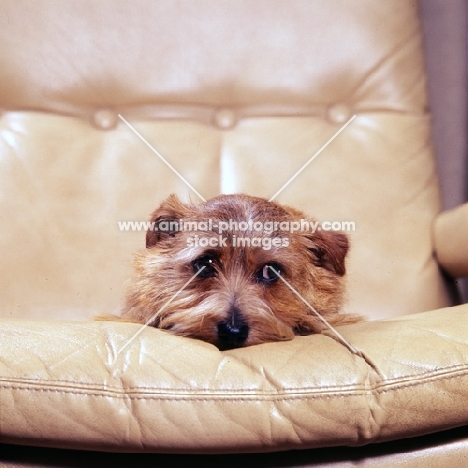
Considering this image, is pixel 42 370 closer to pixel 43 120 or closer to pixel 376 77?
pixel 43 120

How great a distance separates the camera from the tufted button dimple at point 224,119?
201 centimetres

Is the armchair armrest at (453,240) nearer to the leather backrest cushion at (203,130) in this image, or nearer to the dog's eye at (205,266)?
the leather backrest cushion at (203,130)

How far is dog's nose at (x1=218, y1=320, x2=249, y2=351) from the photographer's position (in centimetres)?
127

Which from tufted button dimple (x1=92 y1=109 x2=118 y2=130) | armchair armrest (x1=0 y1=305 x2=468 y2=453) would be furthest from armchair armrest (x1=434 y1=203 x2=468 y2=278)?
tufted button dimple (x1=92 y1=109 x2=118 y2=130)

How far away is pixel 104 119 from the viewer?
6.45 ft

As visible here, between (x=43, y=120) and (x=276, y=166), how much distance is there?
28.8 inches

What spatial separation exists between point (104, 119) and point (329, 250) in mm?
836

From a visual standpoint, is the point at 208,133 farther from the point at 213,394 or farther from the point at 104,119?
the point at 213,394

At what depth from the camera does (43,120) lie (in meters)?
1.92

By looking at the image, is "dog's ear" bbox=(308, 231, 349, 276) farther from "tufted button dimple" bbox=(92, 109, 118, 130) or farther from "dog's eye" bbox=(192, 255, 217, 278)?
"tufted button dimple" bbox=(92, 109, 118, 130)

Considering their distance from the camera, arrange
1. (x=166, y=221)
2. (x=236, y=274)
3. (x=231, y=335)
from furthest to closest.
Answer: (x=166, y=221) < (x=236, y=274) < (x=231, y=335)

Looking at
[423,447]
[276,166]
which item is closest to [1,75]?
[276,166]

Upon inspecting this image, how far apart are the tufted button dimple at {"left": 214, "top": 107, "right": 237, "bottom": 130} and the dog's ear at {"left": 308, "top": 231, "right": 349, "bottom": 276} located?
1.83ft

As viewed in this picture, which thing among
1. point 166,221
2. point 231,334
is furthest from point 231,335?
point 166,221
